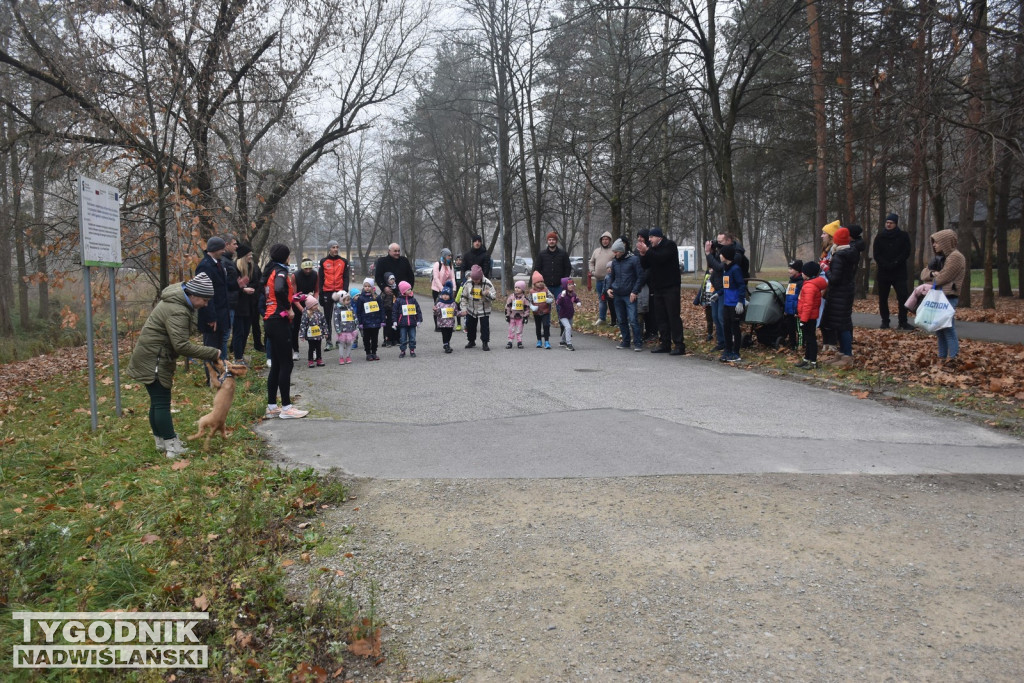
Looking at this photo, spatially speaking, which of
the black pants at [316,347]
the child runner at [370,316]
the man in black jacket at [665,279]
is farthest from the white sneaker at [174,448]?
the man in black jacket at [665,279]

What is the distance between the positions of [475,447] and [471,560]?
8.73ft

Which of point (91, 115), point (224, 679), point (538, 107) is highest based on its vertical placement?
point (538, 107)

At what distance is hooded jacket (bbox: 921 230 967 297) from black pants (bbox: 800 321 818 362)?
1.70 metres

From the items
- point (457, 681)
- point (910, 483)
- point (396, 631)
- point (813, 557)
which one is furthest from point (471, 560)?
point (910, 483)

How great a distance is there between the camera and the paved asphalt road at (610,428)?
21.5 feet

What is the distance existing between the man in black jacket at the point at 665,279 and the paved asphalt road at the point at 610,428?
176 cm

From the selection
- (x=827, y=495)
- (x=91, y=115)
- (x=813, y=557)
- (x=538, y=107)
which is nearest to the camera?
(x=813, y=557)

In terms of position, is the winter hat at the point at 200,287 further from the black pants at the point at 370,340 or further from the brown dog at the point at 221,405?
the black pants at the point at 370,340

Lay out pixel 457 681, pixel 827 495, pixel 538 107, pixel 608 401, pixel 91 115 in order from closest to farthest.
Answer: pixel 457 681 → pixel 827 495 → pixel 608 401 → pixel 91 115 → pixel 538 107

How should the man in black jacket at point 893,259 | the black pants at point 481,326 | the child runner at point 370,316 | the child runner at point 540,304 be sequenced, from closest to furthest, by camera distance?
the child runner at point 370,316, the man in black jacket at point 893,259, the child runner at point 540,304, the black pants at point 481,326

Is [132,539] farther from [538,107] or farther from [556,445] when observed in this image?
[538,107]

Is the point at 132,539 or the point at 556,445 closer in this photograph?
the point at 132,539

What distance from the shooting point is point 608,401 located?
9.39m

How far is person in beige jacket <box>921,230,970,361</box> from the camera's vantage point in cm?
1067
